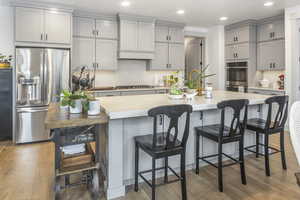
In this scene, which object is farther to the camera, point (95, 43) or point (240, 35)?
point (240, 35)

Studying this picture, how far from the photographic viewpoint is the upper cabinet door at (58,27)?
414 centimetres

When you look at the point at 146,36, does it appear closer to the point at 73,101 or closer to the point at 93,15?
the point at 93,15

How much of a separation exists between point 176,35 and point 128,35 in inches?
56.2

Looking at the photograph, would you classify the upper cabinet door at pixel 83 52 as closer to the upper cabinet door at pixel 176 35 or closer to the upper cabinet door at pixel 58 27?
the upper cabinet door at pixel 58 27

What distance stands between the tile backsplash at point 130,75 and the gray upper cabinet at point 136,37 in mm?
469

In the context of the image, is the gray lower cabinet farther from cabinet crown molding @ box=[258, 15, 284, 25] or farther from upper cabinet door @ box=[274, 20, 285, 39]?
cabinet crown molding @ box=[258, 15, 284, 25]

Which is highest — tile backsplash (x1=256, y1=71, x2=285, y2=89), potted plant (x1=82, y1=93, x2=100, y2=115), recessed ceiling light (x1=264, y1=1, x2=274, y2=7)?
recessed ceiling light (x1=264, y1=1, x2=274, y2=7)

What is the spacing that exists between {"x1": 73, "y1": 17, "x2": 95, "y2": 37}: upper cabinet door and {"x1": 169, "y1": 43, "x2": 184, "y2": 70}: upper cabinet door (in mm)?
2065

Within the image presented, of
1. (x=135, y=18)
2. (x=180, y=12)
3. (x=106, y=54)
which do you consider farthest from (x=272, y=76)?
(x=106, y=54)

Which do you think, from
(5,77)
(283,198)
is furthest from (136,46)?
(283,198)

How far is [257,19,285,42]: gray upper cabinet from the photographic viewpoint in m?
4.99

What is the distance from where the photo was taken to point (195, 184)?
2.46m

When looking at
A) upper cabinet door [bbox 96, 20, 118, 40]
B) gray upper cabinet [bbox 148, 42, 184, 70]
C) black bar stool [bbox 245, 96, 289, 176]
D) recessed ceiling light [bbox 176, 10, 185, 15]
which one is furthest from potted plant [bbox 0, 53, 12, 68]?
black bar stool [bbox 245, 96, 289, 176]

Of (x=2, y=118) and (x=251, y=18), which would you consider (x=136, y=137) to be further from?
(x=251, y=18)
